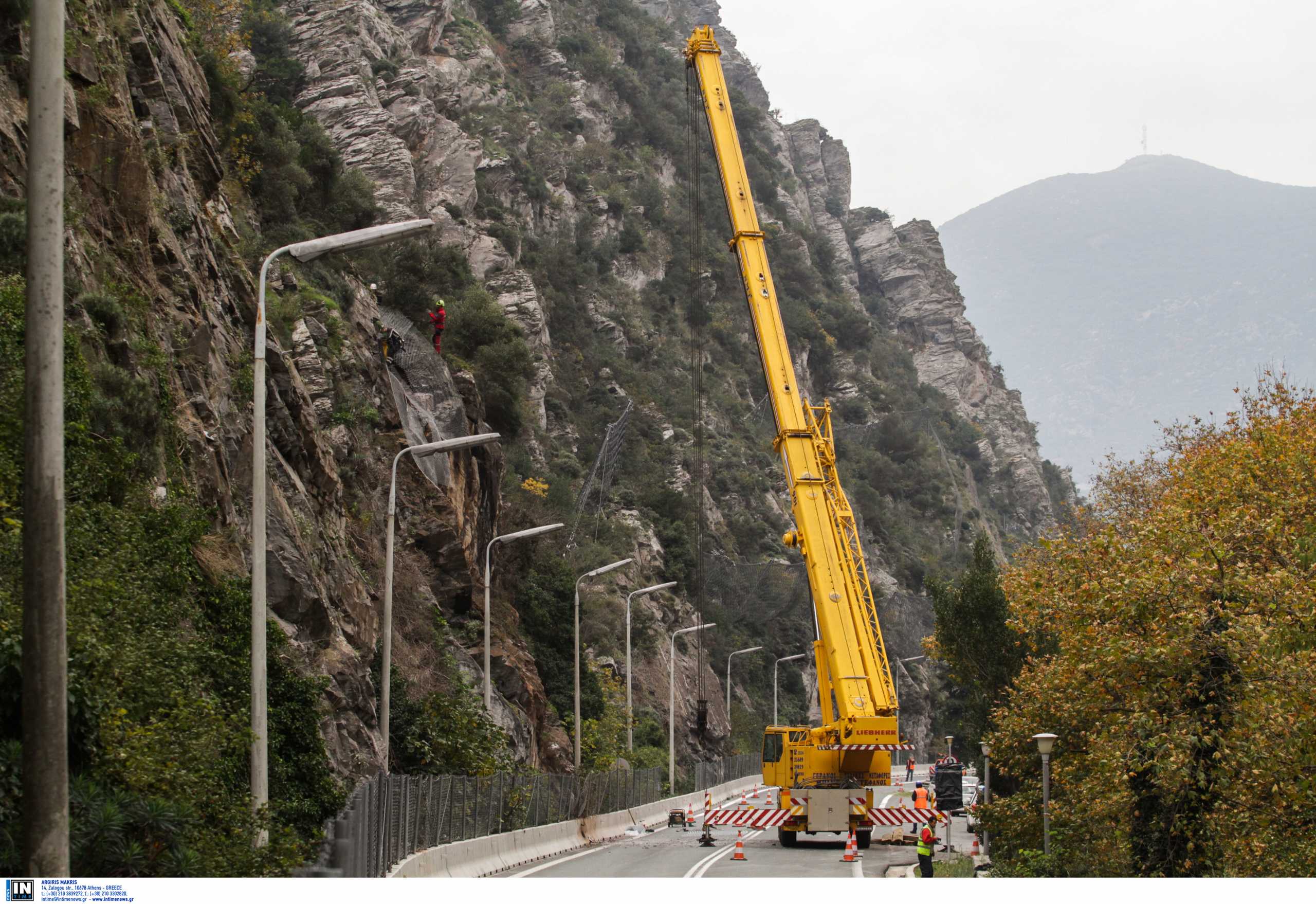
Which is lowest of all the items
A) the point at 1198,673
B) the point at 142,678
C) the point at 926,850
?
the point at 926,850

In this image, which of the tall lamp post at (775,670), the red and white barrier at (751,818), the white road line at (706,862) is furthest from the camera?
the tall lamp post at (775,670)

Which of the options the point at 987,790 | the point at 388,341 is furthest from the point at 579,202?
the point at 987,790

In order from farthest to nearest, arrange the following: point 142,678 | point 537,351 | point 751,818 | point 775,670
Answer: point 537,351
point 775,670
point 751,818
point 142,678

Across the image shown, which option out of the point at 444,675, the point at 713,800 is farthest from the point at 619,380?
the point at 444,675

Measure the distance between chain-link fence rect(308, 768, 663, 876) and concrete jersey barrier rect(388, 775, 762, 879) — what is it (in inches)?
10.6

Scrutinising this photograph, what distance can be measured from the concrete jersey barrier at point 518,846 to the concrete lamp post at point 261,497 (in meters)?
3.45

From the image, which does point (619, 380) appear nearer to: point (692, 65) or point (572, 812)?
point (692, 65)

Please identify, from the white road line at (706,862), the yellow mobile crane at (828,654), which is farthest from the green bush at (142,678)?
the yellow mobile crane at (828,654)

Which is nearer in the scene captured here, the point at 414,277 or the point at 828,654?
the point at 828,654

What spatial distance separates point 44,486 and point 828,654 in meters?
23.7

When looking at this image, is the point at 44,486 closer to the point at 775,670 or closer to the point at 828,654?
the point at 828,654

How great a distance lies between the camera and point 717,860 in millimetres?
28156

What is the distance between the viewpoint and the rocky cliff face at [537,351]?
28.5 meters

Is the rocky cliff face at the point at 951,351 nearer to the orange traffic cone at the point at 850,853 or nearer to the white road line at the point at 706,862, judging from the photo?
the white road line at the point at 706,862
